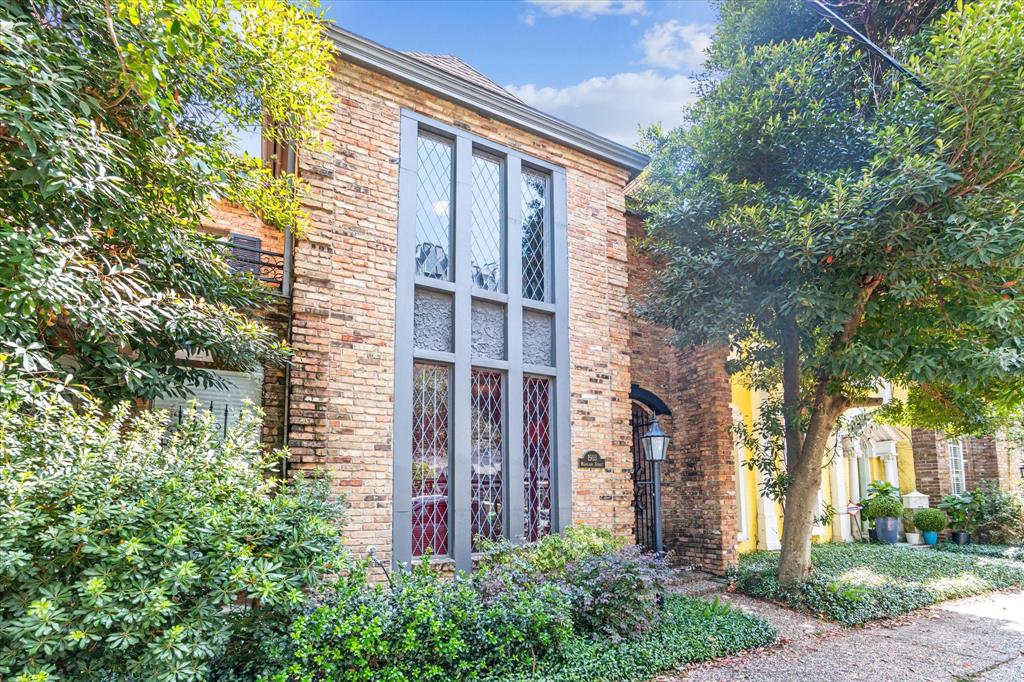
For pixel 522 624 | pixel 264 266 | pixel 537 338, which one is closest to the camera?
pixel 522 624

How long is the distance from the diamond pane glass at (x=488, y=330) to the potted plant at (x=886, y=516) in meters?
12.1

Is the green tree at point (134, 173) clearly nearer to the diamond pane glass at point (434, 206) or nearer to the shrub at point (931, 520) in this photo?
the diamond pane glass at point (434, 206)

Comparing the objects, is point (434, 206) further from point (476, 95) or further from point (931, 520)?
point (931, 520)

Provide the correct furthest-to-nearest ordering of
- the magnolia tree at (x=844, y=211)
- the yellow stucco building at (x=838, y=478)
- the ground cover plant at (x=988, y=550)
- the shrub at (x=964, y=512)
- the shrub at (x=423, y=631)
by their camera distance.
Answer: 1. the shrub at (x=964, y=512)
2. the ground cover plant at (x=988, y=550)
3. the yellow stucco building at (x=838, y=478)
4. the magnolia tree at (x=844, y=211)
5. the shrub at (x=423, y=631)

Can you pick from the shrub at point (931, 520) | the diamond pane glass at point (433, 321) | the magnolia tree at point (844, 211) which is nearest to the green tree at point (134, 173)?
the diamond pane glass at point (433, 321)

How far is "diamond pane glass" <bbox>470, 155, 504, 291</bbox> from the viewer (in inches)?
293

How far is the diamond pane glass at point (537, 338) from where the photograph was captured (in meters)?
7.59

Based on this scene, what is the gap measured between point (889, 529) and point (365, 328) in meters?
14.0

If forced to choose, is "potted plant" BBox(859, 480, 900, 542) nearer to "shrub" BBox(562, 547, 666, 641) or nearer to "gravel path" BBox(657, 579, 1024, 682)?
"gravel path" BBox(657, 579, 1024, 682)

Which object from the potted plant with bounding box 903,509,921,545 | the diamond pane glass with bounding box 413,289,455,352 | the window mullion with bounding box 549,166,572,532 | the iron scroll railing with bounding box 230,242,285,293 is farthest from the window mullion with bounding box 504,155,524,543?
the potted plant with bounding box 903,509,921,545

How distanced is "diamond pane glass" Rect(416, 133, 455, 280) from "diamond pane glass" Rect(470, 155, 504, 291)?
1.19ft

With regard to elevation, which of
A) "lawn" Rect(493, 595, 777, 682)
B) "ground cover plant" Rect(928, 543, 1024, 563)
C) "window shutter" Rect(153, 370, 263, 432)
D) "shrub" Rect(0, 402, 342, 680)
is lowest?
"ground cover plant" Rect(928, 543, 1024, 563)

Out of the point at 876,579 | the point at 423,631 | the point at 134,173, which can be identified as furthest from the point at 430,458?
the point at 876,579

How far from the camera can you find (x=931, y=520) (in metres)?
14.3
